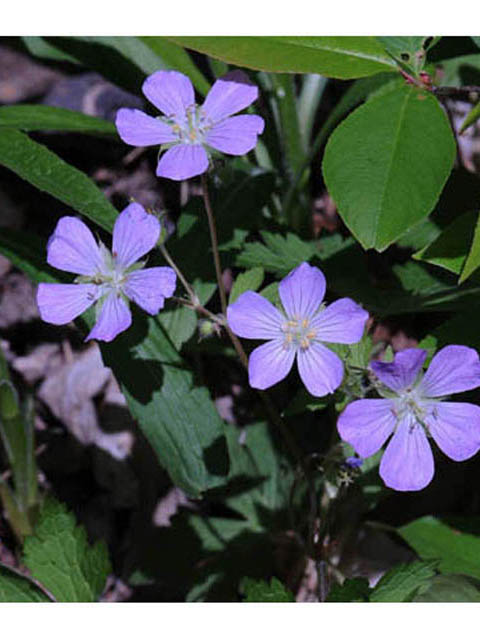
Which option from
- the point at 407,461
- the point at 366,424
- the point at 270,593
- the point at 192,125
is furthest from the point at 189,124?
the point at 270,593

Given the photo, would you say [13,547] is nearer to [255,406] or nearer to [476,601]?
[255,406]

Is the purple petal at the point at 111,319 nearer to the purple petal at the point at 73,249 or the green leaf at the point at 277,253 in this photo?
the purple petal at the point at 73,249

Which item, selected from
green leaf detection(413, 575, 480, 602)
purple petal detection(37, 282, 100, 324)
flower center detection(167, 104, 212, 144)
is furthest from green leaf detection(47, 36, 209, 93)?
green leaf detection(413, 575, 480, 602)

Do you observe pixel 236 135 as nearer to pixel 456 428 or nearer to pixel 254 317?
pixel 254 317

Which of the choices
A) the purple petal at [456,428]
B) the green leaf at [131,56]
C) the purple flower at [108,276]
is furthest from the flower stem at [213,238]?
the green leaf at [131,56]

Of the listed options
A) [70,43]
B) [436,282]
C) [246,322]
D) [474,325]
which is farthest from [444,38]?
[70,43]

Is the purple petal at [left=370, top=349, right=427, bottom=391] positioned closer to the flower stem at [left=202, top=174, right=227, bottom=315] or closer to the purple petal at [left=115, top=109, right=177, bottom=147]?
the flower stem at [left=202, top=174, right=227, bottom=315]

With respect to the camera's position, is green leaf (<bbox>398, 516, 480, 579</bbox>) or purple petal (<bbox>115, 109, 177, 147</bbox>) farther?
green leaf (<bbox>398, 516, 480, 579</bbox>)
